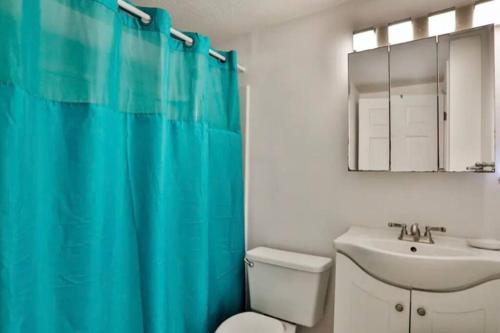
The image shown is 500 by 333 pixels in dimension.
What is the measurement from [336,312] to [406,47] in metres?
1.34

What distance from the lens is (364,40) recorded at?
5.17ft

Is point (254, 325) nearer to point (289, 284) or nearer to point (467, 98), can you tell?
point (289, 284)

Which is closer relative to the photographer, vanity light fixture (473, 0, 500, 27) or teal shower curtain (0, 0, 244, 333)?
teal shower curtain (0, 0, 244, 333)

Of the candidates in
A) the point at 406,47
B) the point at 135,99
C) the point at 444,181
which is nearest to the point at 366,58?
the point at 406,47

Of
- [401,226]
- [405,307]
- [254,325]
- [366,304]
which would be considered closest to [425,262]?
[405,307]

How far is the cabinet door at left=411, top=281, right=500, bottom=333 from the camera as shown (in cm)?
102

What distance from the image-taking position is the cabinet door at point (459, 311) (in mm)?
1024

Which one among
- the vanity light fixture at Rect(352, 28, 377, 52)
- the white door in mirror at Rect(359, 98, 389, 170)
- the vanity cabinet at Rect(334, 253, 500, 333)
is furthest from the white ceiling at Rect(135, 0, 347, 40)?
the vanity cabinet at Rect(334, 253, 500, 333)

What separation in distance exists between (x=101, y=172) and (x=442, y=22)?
1698mm

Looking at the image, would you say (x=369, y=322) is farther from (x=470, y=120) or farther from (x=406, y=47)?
(x=406, y=47)

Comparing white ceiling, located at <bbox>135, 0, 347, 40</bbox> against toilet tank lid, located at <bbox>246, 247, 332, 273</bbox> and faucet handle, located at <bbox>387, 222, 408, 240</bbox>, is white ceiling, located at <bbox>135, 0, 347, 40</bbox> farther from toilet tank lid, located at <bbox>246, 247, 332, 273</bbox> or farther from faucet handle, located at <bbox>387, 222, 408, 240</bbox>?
toilet tank lid, located at <bbox>246, 247, 332, 273</bbox>

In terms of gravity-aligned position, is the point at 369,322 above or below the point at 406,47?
below

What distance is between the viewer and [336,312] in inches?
51.1

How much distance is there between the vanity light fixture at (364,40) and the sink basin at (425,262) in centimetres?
103
